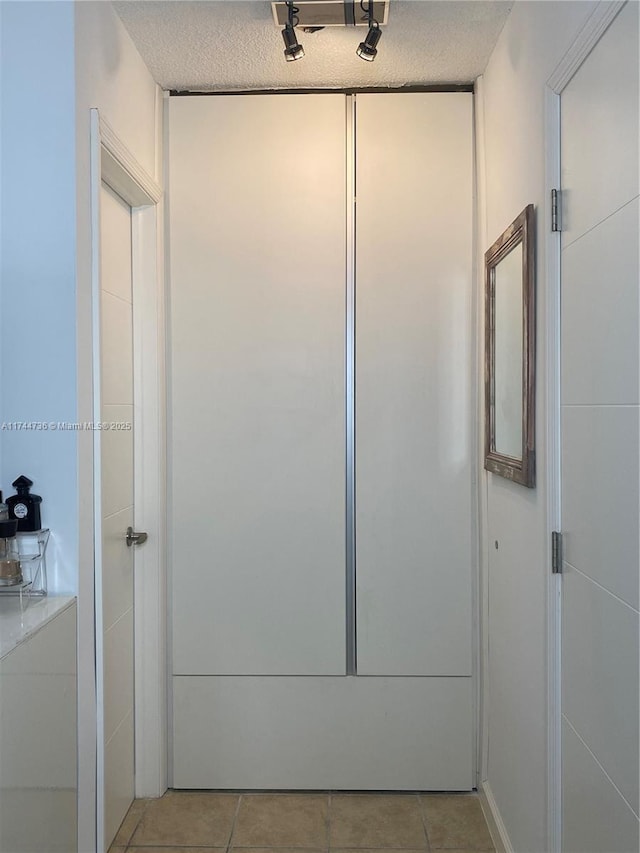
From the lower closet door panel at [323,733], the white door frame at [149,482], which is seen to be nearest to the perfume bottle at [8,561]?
the white door frame at [149,482]

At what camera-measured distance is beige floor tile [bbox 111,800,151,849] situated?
2188 millimetres

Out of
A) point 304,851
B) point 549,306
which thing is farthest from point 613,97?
point 304,851

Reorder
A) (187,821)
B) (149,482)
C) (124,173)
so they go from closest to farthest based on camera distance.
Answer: (124,173)
(187,821)
(149,482)

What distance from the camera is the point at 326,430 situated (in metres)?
2.45

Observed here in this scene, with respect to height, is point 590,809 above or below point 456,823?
above

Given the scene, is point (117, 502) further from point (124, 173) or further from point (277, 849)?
point (277, 849)

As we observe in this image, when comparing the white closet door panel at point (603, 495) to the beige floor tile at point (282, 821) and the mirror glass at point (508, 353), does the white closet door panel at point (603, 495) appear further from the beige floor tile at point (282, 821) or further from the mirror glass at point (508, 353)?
the beige floor tile at point (282, 821)

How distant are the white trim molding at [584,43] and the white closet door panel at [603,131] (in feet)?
0.05

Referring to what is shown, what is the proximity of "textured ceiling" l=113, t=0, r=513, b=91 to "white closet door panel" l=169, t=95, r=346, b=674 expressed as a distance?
0.11m

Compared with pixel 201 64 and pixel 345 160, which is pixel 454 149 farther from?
pixel 201 64

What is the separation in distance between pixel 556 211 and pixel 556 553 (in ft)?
2.69

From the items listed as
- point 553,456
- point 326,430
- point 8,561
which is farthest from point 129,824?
point 553,456

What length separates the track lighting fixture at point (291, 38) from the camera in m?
1.91

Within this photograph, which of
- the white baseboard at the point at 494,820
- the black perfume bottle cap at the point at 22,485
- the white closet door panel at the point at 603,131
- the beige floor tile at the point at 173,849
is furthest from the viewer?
the beige floor tile at the point at 173,849
